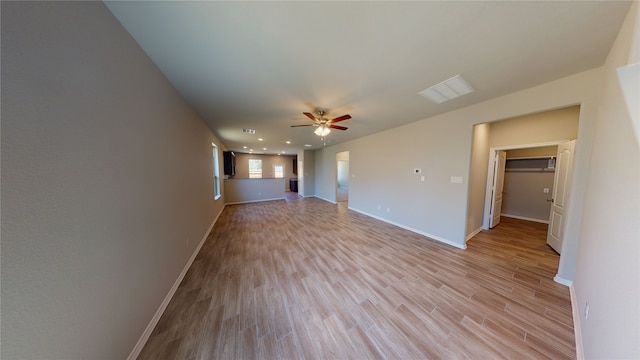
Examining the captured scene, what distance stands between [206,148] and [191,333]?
3157mm

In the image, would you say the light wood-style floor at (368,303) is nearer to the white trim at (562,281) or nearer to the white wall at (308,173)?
the white trim at (562,281)

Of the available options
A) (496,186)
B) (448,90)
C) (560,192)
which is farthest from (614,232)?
(496,186)

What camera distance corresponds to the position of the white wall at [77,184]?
70cm

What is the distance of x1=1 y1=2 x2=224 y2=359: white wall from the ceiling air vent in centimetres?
307

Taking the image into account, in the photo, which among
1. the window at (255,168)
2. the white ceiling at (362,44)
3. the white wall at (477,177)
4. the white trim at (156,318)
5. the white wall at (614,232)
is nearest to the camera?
the white wall at (614,232)

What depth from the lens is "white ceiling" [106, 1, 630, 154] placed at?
3.88ft

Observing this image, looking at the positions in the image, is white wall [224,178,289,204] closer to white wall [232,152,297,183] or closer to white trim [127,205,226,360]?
white wall [232,152,297,183]

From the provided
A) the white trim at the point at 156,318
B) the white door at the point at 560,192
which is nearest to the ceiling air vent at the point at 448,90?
the white door at the point at 560,192

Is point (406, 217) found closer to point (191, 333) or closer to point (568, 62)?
point (568, 62)

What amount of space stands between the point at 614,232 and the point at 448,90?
1938 mm

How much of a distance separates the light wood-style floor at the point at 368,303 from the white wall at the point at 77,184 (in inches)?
19.8

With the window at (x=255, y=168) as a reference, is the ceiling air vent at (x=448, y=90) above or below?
above

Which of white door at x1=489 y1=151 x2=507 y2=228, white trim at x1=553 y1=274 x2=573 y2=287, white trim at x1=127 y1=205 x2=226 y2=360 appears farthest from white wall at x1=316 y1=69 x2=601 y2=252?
white trim at x1=127 y1=205 x2=226 y2=360

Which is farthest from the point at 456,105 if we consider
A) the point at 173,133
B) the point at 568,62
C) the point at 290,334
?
the point at 173,133
